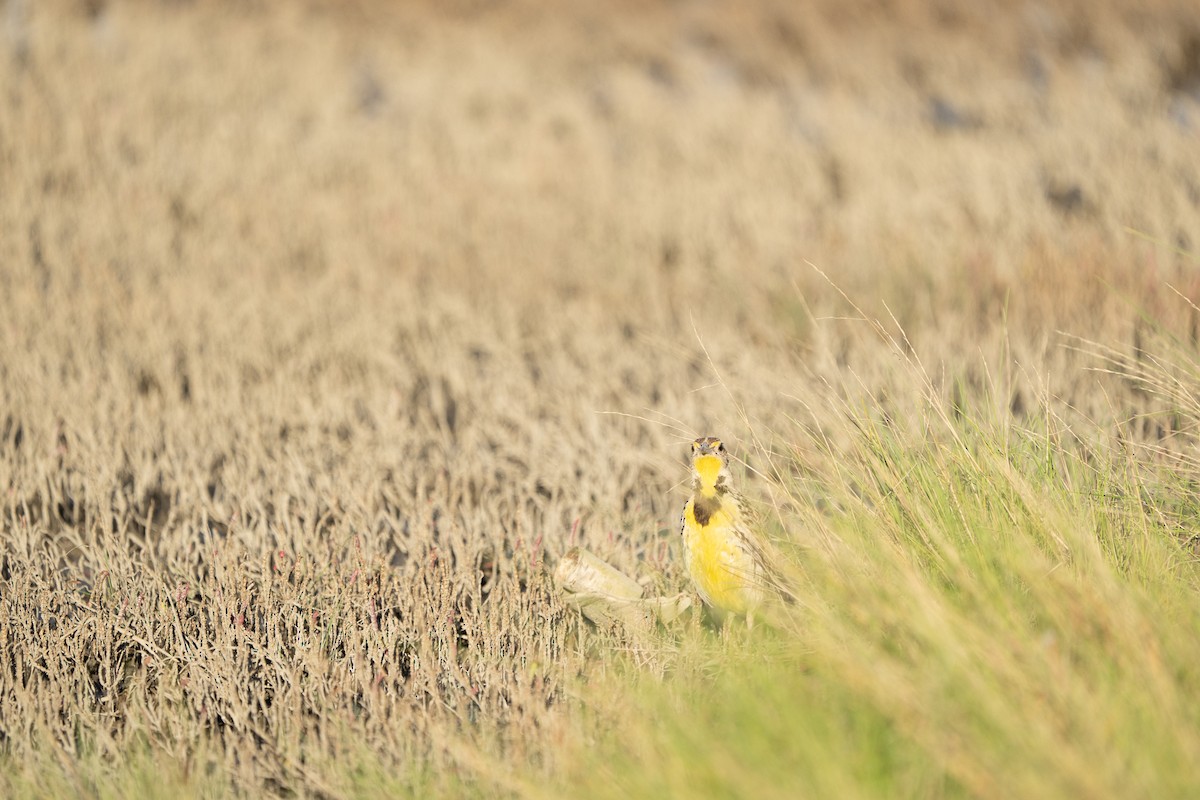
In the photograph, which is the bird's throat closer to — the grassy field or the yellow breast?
the yellow breast

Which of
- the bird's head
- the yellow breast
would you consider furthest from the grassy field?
the bird's head

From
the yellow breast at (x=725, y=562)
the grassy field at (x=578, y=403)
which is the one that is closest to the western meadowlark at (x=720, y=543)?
the yellow breast at (x=725, y=562)

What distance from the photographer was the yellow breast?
2355mm

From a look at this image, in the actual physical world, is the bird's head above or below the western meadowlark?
above

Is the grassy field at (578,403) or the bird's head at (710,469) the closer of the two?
the grassy field at (578,403)

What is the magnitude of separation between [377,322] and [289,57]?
483 cm

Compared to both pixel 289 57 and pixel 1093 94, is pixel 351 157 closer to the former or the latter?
pixel 289 57

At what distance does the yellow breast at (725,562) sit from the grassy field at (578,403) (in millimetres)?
118

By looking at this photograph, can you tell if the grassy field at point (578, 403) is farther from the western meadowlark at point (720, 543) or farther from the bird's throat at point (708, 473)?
the bird's throat at point (708, 473)

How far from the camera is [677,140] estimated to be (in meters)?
7.55

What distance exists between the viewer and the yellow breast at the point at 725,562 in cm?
236

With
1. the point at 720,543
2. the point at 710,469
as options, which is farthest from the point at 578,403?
the point at 720,543

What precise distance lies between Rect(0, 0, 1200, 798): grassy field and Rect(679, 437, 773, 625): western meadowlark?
121mm

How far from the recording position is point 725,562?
7.73ft
